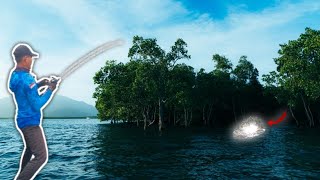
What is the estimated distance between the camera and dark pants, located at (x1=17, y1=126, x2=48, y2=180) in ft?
14.2

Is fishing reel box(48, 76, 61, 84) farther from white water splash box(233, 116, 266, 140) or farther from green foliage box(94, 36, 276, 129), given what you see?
green foliage box(94, 36, 276, 129)

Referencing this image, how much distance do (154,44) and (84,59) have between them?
71.0m

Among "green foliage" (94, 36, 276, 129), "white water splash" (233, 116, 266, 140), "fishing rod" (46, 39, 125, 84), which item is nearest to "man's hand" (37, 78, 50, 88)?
"fishing rod" (46, 39, 125, 84)

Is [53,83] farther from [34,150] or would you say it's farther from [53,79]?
[34,150]

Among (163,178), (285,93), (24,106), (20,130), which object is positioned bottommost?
(163,178)

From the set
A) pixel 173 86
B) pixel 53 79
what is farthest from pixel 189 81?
pixel 53 79

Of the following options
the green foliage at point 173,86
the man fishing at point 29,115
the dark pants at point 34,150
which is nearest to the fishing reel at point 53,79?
the man fishing at point 29,115

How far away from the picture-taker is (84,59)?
4.50m

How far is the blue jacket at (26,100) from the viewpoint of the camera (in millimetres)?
4297

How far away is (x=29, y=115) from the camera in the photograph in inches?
170

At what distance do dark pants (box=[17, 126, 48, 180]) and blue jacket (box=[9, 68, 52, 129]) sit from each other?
95 millimetres

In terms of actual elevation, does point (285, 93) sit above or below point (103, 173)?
above

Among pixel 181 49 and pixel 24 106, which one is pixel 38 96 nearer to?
pixel 24 106

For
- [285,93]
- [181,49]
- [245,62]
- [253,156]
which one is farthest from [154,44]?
[245,62]
